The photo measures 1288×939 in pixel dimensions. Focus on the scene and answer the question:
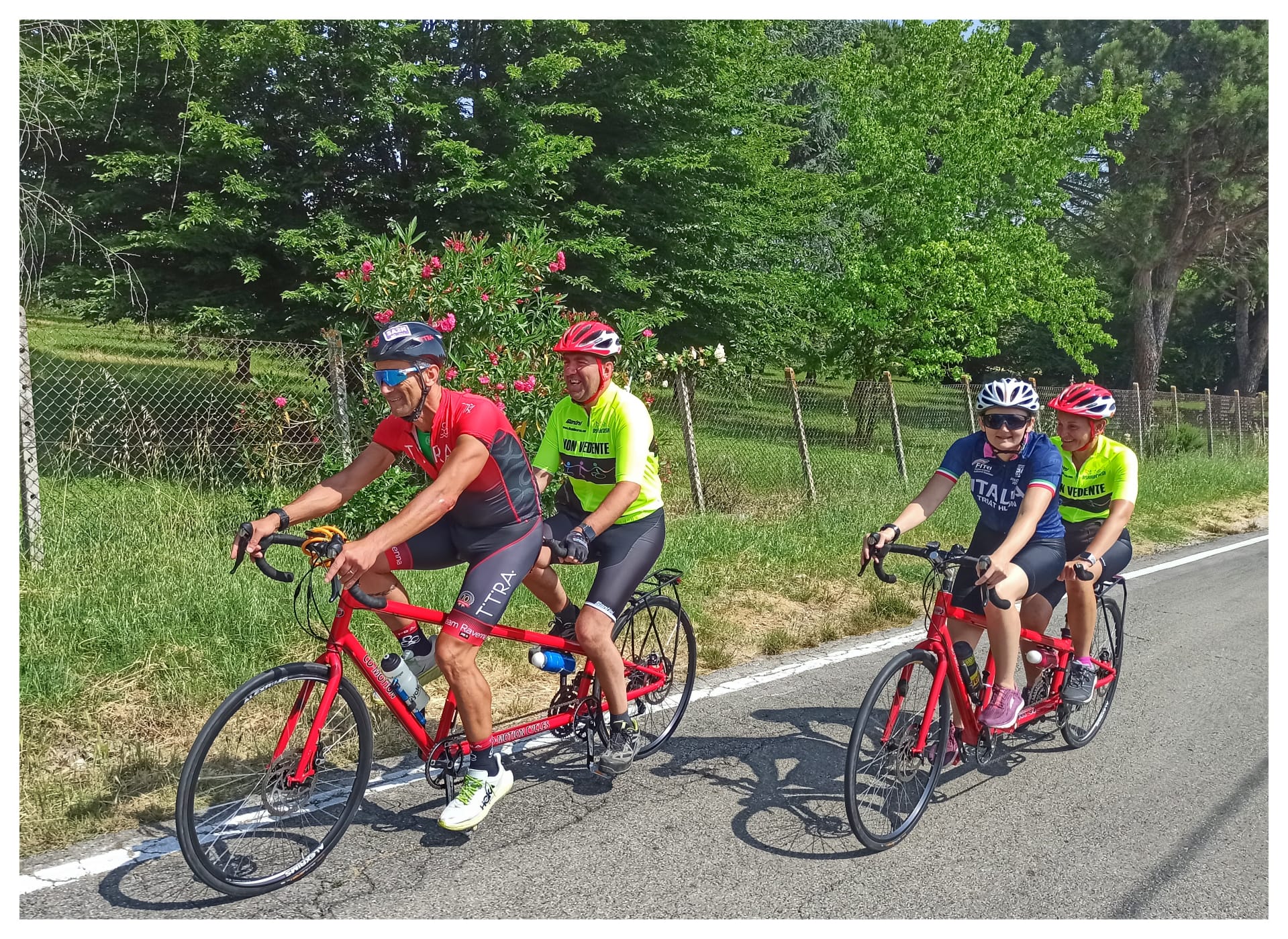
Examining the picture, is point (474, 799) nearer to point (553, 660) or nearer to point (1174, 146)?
point (553, 660)

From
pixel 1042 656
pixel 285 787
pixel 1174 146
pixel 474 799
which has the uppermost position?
pixel 1174 146

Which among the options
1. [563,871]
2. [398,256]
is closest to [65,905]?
[563,871]

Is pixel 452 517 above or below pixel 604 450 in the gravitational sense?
below

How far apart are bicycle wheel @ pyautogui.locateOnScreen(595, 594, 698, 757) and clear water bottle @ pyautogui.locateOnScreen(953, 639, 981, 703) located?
150 centimetres

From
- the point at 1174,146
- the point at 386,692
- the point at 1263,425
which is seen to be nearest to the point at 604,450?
the point at 386,692

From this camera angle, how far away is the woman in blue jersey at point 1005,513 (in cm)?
477

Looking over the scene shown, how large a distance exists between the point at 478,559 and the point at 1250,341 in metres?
50.3

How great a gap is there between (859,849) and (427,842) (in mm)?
1820

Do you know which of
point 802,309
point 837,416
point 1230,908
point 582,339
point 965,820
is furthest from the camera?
point 802,309

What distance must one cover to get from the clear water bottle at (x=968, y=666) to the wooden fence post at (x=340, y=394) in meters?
5.81

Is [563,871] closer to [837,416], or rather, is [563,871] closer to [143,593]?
[143,593]

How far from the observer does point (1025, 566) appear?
501cm

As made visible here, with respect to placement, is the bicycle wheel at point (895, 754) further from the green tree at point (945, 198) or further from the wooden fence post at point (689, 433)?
the green tree at point (945, 198)

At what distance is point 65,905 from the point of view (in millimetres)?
3484
